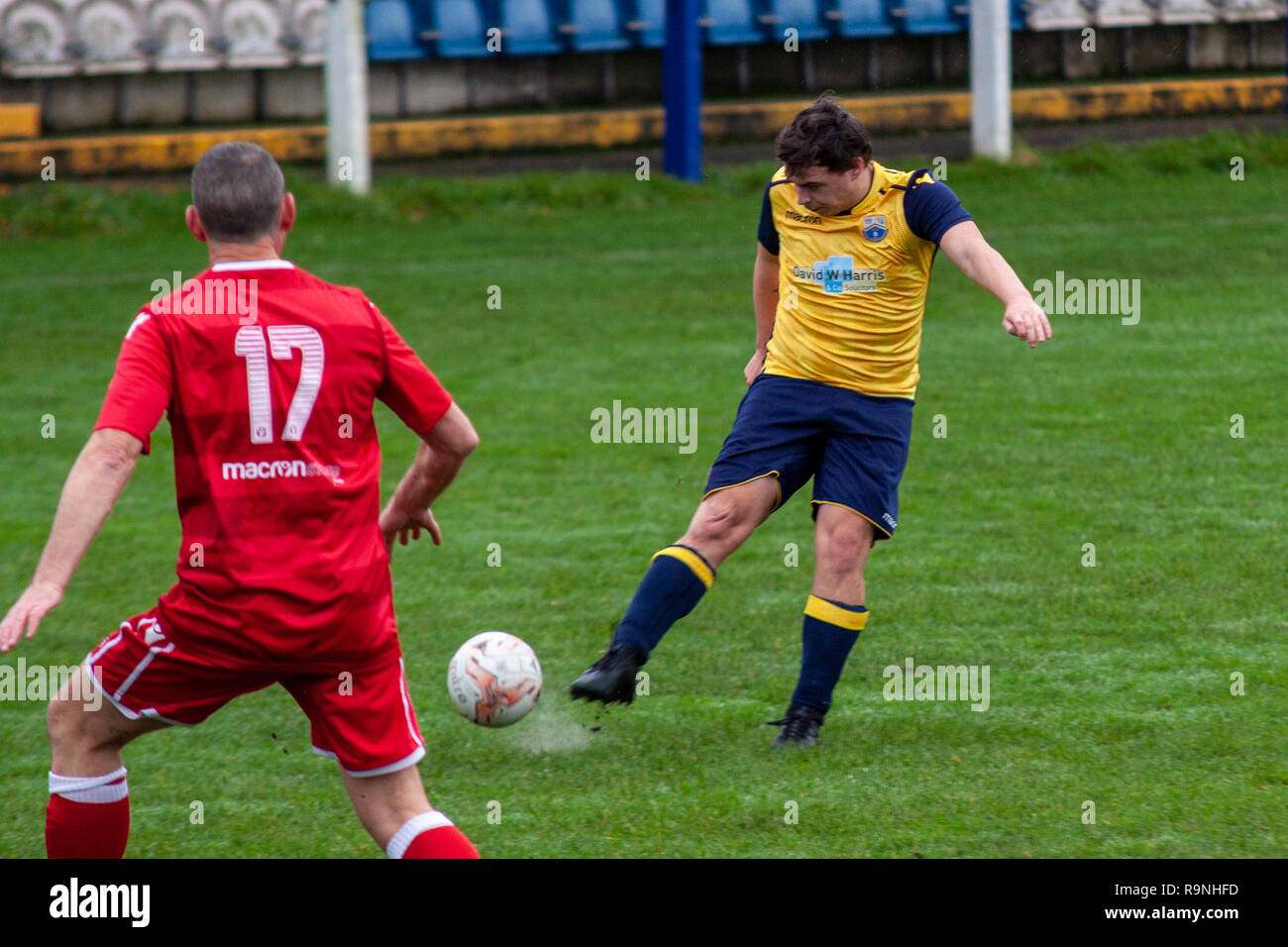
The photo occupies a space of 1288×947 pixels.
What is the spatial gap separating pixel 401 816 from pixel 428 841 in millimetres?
94

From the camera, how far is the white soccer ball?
458cm

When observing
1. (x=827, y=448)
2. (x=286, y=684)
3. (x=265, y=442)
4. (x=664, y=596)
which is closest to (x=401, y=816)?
(x=286, y=684)

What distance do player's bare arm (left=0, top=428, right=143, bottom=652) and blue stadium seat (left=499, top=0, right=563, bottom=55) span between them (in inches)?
892

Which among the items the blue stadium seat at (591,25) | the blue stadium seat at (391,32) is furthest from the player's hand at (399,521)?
the blue stadium seat at (591,25)

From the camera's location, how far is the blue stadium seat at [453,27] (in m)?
25.0

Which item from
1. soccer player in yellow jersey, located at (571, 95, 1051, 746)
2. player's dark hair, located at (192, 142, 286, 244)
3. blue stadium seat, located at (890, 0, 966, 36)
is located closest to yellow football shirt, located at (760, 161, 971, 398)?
soccer player in yellow jersey, located at (571, 95, 1051, 746)

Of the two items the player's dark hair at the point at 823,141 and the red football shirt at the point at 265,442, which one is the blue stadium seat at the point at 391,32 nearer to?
the player's dark hair at the point at 823,141

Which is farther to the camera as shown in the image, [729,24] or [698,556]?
[729,24]

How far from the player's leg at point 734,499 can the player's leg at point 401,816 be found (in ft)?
4.98

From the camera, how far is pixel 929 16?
26516mm

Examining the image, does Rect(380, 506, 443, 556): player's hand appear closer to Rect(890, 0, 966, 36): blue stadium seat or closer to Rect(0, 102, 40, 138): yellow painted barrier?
Rect(0, 102, 40, 138): yellow painted barrier

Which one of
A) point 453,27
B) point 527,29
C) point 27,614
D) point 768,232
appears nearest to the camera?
point 27,614

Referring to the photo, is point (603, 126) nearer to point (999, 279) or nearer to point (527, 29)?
point (527, 29)

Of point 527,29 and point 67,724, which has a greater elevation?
point 527,29
